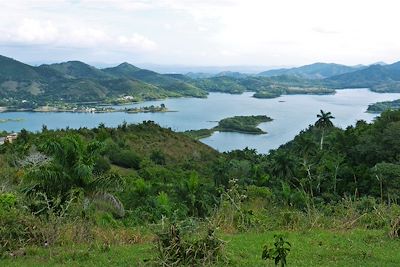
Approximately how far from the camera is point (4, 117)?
95.2 meters

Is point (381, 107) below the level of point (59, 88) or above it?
below

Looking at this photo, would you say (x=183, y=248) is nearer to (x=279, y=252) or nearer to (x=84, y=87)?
(x=279, y=252)

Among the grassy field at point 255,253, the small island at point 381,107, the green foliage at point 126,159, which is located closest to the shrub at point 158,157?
the green foliage at point 126,159

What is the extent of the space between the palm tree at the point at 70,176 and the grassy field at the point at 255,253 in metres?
2.84

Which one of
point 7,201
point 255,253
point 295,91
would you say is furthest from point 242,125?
point 295,91

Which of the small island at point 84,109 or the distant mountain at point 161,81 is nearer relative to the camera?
the small island at point 84,109

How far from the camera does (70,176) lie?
8.88 m

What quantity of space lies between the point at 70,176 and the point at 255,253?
181 inches

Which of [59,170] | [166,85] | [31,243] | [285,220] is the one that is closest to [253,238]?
[285,220]

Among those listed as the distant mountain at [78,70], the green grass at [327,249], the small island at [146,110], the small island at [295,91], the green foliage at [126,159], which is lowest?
the small island at [146,110]

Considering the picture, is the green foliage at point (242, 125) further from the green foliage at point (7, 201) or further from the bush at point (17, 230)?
the bush at point (17, 230)

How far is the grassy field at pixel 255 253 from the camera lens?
5270 millimetres

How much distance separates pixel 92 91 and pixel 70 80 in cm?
1787

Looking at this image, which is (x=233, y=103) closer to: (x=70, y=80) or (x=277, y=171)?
(x=70, y=80)
